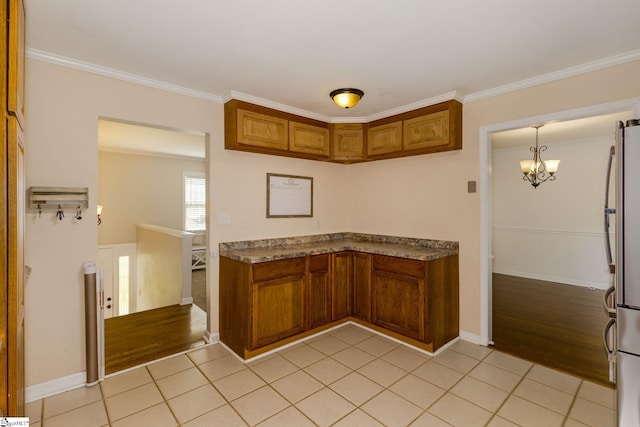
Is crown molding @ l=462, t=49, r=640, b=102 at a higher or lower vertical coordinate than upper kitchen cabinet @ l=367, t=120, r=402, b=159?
higher

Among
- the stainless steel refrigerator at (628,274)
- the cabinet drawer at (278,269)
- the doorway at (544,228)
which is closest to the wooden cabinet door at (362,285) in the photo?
the cabinet drawer at (278,269)

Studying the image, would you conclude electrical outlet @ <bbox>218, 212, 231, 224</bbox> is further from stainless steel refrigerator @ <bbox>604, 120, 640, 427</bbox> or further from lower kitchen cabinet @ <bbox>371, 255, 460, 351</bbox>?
stainless steel refrigerator @ <bbox>604, 120, 640, 427</bbox>

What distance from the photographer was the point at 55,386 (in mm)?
2332

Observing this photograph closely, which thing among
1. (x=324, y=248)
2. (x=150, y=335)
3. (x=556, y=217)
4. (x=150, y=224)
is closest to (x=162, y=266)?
(x=150, y=224)

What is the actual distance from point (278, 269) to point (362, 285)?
107 cm

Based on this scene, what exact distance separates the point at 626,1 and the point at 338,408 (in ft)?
9.70

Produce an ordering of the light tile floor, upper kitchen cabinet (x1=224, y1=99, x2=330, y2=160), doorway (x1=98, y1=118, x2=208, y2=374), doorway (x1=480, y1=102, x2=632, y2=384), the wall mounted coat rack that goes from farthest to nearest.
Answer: doorway (x1=480, y1=102, x2=632, y2=384), doorway (x1=98, y1=118, x2=208, y2=374), upper kitchen cabinet (x1=224, y1=99, x2=330, y2=160), the wall mounted coat rack, the light tile floor

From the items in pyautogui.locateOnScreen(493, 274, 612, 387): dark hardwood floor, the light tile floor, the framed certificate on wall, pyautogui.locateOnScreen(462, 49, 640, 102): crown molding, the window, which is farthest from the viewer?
the window

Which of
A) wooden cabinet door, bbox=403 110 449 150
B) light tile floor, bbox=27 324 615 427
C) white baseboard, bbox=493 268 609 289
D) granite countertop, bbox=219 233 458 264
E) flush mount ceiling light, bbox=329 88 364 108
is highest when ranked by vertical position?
flush mount ceiling light, bbox=329 88 364 108

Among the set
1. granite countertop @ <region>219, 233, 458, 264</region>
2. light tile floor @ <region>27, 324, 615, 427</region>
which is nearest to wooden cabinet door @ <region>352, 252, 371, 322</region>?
granite countertop @ <region>219, 233, 458, 264</region>

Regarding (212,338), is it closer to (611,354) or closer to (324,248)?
(324,248)

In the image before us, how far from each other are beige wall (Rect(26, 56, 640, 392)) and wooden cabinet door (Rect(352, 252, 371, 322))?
2.06 ft

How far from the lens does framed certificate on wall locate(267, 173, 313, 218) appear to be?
3.61 meters

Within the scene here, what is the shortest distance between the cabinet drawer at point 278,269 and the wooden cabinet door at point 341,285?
1.56 feet
